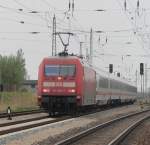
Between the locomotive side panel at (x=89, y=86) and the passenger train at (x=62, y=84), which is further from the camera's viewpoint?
the locomotive side panel at (x=89, y=86)

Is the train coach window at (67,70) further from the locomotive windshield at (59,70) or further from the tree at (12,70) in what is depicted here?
the tree at (12,70)

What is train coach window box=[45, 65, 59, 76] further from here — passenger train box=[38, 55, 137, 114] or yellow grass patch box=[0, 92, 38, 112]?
yellow grass patch box=[0, 92, 38, 112]

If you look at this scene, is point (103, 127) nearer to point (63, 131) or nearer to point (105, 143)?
point (63, 131)

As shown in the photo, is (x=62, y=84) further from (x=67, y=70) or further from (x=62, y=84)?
(x=67, y=70)

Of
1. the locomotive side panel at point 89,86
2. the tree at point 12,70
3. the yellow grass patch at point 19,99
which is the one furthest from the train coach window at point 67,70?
the tree at point 12,70

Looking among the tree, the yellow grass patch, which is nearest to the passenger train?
the yellow grass patch

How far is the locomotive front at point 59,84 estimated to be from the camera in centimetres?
3130

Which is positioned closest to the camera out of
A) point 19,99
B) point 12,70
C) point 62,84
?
point 62,84

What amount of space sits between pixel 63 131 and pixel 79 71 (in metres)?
9.37

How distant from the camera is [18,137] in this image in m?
19.5

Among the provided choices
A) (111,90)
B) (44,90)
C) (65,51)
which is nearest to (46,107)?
(44,90)

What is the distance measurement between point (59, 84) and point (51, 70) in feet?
3.45

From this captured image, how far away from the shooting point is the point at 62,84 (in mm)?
31469

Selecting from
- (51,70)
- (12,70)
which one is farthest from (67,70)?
(12,70)
